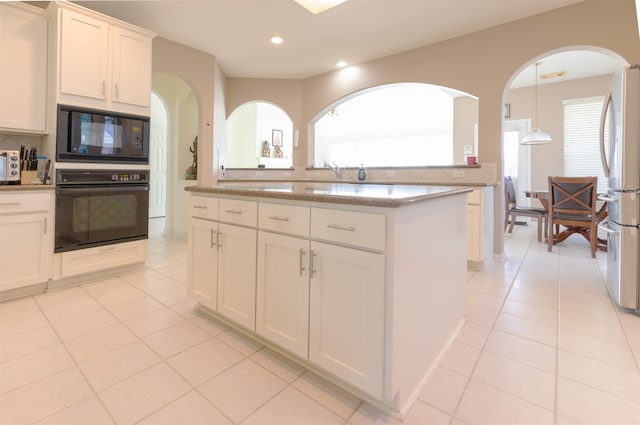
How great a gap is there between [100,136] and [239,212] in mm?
1833

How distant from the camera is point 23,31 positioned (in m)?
2.45

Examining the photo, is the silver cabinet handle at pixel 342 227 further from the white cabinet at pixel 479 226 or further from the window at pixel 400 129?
the window at pixel 400 129

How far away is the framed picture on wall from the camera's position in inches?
287

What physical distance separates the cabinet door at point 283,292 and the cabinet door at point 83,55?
220 cm

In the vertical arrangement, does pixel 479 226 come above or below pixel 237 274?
above

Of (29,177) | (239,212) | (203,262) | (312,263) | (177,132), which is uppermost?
(177,132)

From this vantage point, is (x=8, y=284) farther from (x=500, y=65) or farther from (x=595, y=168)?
(x=595, y=168)

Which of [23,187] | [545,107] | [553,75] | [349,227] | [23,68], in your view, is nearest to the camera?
[349,227]

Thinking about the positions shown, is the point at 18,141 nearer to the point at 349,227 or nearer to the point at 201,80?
the point at 201,80

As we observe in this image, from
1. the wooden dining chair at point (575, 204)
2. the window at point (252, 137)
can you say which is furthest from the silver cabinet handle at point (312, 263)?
the window at point (252, 137)

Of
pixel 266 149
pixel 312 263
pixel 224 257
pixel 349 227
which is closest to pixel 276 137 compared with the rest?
pixel 266 149

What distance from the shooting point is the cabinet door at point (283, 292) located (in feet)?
4.65

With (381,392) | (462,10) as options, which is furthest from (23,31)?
(462,10)

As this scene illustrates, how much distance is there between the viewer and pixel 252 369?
1.53m
